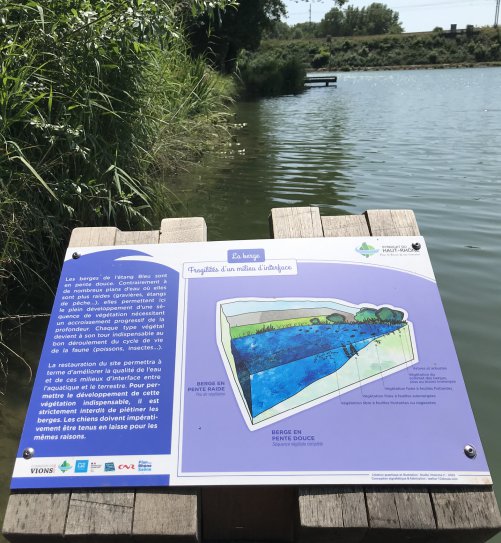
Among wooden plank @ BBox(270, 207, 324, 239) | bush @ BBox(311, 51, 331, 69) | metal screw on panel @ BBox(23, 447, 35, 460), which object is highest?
wooden plank @ BBox(270, 207, 324, 239)

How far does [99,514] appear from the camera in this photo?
4.69ft

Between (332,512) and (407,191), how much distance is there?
19.3ft

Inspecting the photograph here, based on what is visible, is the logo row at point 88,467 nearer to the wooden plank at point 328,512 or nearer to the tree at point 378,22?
the wooden plank at point 328,512

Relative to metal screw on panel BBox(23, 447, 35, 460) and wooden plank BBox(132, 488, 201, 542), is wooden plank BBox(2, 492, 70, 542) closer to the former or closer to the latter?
metal screw on panel BBox(23, 447, 35, 460)

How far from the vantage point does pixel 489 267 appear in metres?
4.14

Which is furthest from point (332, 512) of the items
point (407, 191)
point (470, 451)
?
point (407, 191)

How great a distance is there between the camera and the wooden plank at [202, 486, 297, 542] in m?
1.55

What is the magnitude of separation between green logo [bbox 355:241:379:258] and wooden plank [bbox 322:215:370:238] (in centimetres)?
15

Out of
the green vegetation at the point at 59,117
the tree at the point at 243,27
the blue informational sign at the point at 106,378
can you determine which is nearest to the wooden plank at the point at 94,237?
the blue informational sign at the point at 106,378

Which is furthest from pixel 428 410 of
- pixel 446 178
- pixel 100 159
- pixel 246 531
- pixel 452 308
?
pixel 446 178

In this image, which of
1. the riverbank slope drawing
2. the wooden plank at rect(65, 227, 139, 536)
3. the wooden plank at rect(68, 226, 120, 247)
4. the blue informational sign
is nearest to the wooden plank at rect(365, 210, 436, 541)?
the riverbank slope drawing

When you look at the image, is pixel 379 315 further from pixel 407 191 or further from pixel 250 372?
pixel 407 191

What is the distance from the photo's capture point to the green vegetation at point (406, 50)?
71812 millimetres

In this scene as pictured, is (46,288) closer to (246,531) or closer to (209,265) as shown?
(209,265)
